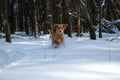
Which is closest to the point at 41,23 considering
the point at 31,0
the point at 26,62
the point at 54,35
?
the point at 31,0

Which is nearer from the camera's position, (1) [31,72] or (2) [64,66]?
(1) [31,72]

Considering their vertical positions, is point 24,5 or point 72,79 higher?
point 24,5

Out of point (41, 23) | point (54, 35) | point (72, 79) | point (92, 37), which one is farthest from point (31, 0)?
point (72, 79)

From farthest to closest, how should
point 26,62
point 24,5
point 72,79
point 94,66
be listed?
point 24,5 < point 26,62 < point 94,66 < point 72,79

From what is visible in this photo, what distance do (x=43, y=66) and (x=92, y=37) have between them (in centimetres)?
871

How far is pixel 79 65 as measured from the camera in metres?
5.70

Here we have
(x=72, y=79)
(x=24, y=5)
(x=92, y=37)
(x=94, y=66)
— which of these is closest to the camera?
(x=72, y=79)

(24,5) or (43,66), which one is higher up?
(24,5)

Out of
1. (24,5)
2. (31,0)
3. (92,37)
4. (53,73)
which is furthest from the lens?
(24,5)

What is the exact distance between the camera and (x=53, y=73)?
5.08 m

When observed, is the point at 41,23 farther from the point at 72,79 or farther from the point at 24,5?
the point at 72,79

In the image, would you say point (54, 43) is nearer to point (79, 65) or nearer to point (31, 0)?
point (79, 65)

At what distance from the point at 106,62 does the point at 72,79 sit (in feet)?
4.71

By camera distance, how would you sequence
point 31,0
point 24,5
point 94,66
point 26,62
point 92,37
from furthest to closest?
point 24,5
point 31,0
point 92,37
point 26,62
point 94,66
